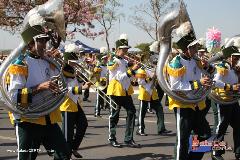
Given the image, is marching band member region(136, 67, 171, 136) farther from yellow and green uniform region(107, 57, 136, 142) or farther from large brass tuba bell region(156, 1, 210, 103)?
large brass tuba bell region(156, 1, 210, 103)

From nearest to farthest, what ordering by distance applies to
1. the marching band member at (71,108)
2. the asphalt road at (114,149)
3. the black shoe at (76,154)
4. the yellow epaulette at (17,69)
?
the yellow epaulette at (17,69) → the marching band member at (71,108) → the black shoe at (76,154) → the asphalt road at (114,149)

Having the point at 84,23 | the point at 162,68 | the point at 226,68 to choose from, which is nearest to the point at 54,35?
the point at 162,68

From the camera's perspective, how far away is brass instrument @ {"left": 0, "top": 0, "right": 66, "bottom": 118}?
520 cm

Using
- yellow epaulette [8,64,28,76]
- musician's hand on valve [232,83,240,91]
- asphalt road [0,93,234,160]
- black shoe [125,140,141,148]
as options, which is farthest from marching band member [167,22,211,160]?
black shoe [125,140,141,148]

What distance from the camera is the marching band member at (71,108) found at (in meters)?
7.38

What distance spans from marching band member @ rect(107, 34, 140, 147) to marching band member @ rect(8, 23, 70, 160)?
3847 mm

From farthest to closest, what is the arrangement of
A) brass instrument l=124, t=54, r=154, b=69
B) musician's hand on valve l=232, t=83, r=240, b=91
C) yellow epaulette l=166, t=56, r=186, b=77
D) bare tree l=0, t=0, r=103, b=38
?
bare tree l=0, t=0, r=103, b=38 < brass instrument l=124, t=54, r=154, b=69 < musician's hand on valve l=232, t=83, r=240, b=91 < yellow epaulette l=166, t=56, r=186, b=77

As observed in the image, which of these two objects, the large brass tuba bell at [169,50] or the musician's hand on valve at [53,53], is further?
the large brass tuba bell at [169,50]

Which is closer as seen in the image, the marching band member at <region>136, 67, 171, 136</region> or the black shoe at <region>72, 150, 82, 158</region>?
the black shoe at <region>72, 150, 82, 158</region>

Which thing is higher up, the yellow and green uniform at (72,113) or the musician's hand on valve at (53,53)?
the musician's hand on valve at (53,53)

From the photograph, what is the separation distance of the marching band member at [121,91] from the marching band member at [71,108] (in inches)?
62.3

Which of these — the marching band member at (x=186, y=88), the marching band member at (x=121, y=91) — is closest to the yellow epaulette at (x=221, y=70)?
the marching band member at (x=186, y=88)

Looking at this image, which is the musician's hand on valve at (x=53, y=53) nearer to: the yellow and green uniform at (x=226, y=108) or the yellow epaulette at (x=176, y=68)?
the yellow epaulette at (x=176, y=68)

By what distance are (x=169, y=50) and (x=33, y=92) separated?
2.24 meters
